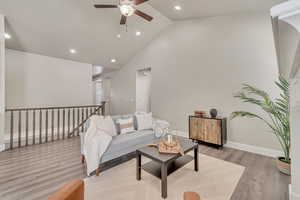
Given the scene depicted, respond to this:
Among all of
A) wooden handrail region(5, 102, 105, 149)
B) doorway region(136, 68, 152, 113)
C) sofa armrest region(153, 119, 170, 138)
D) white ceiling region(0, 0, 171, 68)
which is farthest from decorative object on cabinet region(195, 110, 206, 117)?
wooden handrail region(5, 102, 105, 149)

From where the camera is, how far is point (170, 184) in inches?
88.8

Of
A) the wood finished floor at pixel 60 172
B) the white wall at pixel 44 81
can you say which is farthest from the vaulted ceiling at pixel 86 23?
the wood finished floor at pixel 60 172

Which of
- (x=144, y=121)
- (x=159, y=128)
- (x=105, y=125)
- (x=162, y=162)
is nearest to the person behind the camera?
(x=162, y=162)

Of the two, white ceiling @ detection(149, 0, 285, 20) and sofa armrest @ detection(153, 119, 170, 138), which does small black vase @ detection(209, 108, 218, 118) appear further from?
white ceiling @ detection(149, 0, 285, 20)

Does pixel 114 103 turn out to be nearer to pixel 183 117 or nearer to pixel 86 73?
pixel 86 73

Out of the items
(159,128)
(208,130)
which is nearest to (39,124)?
(159,128)

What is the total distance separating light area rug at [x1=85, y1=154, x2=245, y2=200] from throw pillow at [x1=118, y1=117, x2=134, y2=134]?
83 centimetres

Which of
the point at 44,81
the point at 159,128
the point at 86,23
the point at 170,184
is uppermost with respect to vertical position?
the point at 86,23

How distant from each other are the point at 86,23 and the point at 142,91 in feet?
11.5

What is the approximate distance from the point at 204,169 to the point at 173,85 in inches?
119

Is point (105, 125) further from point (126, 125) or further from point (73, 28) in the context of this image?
point (73, 28)

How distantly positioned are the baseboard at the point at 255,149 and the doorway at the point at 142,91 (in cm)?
379

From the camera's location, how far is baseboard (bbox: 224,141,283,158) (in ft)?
10.6

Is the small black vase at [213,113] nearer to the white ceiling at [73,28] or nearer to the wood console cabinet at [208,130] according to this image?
the wood console cabinet at [208,130]
